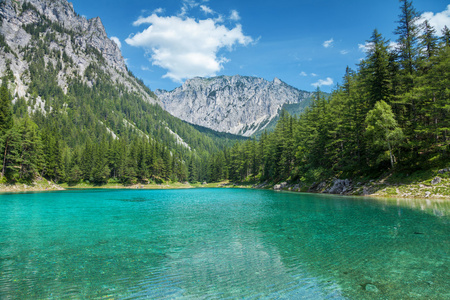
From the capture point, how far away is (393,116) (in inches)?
1528

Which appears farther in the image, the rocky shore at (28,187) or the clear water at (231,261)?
the rocky shore at (28,187)

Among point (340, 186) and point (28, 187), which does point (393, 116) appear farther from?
point (28, 187)

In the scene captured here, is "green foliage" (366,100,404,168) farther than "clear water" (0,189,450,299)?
Yes

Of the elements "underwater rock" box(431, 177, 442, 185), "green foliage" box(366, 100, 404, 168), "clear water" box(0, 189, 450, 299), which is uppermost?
"green foliage" box(366, 100, 404, 168)

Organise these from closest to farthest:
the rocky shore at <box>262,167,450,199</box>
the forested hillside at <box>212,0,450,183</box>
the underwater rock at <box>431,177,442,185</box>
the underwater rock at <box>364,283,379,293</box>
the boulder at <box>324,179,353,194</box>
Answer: the underwater rock at <box>364,283,379,293</box> < the rocky shore at <box>262,167,450,199</box> < the underwater rock at <box>431,177,442,185</box> < the forested hillside at <box>212,0,450,183</box> < the boulder at <box>324,179,353,194</box>

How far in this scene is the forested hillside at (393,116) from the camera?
114 ft

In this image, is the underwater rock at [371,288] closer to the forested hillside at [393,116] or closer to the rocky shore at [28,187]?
the forested hillside at [393,116]

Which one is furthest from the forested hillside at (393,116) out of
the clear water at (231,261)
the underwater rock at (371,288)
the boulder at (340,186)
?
the underwater rock at (371,288)

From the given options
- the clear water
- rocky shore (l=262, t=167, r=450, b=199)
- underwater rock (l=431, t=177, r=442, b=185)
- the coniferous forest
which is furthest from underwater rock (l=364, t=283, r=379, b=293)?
the coniferous forest

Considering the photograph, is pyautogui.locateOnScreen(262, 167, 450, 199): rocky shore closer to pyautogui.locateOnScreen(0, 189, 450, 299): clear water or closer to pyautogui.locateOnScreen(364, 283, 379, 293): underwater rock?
pyautogui.locateOnScreen(0, 189, 450, 299): clear water

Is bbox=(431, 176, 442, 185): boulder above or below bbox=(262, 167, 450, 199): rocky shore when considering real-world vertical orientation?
above

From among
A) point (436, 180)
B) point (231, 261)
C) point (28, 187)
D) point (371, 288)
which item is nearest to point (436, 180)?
point (436, 180)

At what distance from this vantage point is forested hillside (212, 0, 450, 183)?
3481 cm

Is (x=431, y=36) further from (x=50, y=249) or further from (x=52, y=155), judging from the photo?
(x=52, y=155)
